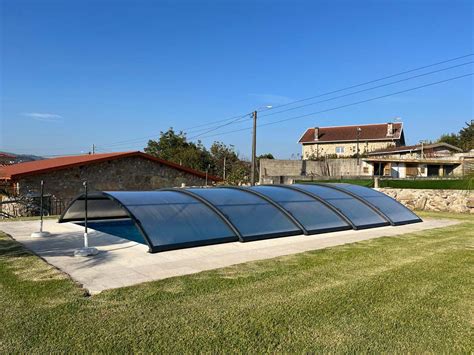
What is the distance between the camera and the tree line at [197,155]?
4231 centimetres

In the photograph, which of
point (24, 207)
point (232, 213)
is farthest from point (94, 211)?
point (232, 213)

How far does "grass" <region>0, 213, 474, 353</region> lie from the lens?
3926mm

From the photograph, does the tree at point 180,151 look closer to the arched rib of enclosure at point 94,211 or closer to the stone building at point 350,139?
the stone building at point 350,139

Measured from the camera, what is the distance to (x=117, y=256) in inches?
299

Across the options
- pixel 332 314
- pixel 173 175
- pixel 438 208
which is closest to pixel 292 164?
pixel 173 175

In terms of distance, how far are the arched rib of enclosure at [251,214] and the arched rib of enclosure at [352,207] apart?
241cm

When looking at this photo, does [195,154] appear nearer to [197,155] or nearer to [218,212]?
[197,155]

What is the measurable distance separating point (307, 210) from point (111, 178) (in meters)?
13.6

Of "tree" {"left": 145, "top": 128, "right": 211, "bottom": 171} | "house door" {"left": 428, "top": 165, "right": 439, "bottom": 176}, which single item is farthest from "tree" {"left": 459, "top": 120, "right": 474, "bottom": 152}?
"tree" {"left": 145, "top": 128, "right": 211, "bottom": 171}

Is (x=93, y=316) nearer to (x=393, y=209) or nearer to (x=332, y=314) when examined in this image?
(x=332, y=314)

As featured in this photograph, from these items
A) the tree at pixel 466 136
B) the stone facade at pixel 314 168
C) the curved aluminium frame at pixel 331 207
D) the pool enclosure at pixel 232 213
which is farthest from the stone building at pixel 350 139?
the curved aluminium frame at pixel 331 207

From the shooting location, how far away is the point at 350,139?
60656mm

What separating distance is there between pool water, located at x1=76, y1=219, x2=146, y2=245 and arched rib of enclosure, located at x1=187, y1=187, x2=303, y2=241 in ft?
6.89

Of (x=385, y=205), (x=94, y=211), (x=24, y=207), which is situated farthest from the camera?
(x=24, y=207)
